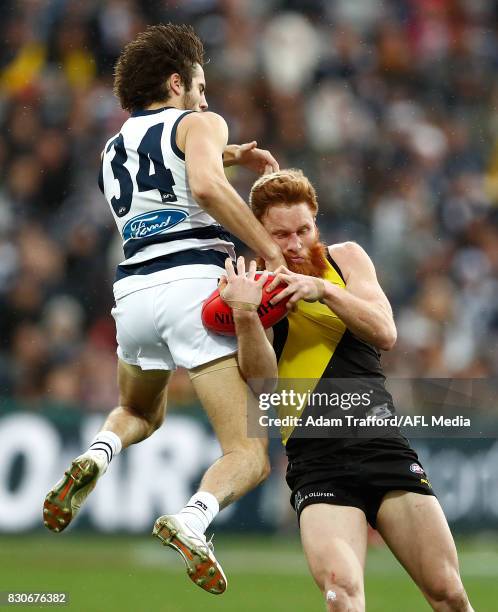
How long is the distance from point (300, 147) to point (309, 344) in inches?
333

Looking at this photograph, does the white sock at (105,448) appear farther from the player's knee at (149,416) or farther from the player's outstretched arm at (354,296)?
the player's outstretched arm at (354,296)

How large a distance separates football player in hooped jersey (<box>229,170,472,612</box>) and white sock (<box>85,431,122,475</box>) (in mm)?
768

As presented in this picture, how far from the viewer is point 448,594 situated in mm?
4801

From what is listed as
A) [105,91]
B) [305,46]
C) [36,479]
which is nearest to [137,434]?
[36,479]

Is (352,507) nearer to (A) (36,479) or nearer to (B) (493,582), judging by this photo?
(B) (493,582)

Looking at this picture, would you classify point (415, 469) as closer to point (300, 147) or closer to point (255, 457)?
point (255, 457)

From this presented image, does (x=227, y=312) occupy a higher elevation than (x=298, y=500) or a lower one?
higher

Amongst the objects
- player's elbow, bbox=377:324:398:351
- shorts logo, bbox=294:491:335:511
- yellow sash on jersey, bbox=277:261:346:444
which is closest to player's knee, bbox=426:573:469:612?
shorts logo, bbox=294:491:335:511

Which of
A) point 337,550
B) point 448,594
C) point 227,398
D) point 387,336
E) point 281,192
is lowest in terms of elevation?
point 448,594

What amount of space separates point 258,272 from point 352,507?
3.42 ft

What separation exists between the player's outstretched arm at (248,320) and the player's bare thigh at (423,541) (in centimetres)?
76

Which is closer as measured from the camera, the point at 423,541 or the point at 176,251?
the point at 423,541

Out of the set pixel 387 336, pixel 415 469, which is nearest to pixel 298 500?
pixel 415 469

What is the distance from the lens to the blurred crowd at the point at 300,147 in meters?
12.0
